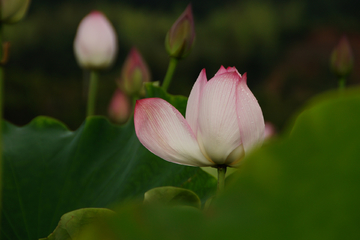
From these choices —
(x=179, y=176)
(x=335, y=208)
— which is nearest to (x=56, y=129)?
(x=179, y=176)

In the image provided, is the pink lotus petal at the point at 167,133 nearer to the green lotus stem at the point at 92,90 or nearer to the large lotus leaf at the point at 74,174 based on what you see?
the large lotus leaf at the point at 74,174

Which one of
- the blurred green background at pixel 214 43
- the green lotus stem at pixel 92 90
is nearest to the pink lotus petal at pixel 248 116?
the green lotus stem at pixel 92 90

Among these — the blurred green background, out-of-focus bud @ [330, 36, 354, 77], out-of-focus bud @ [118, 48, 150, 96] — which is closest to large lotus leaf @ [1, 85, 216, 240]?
out-of-focus bud @ [118, 48, 150, 96]

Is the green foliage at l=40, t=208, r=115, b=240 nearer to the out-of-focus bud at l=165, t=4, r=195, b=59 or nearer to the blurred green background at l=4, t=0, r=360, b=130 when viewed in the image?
the out-of-focus bud at l=165, t=4, r=195, b=59

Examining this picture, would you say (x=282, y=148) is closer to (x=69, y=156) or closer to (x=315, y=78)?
(x=69, y=156)

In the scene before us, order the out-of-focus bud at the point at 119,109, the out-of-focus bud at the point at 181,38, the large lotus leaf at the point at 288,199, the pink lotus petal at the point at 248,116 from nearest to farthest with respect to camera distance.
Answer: the large lotus leaf at the point at 288,199 → the pink lotus petal at the point at 248,116 → the out-of-focus bud at the point at 181,38 → the out-of-focus bud at the point at 119,109
